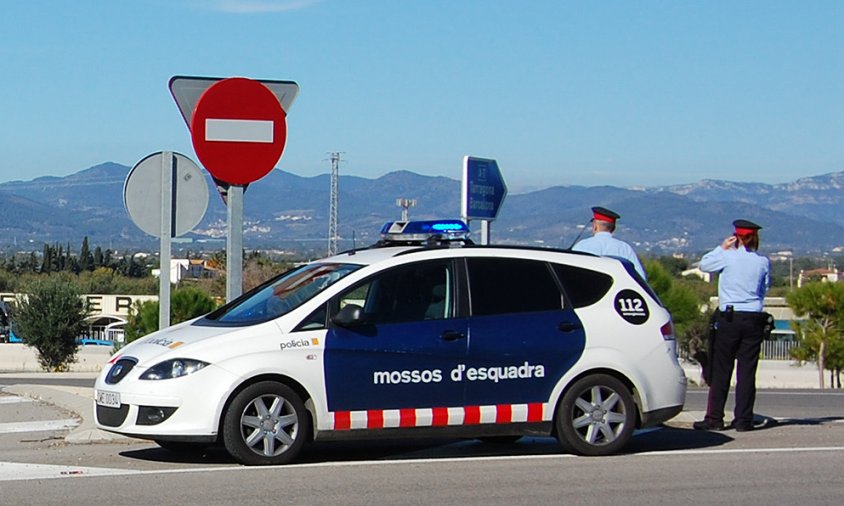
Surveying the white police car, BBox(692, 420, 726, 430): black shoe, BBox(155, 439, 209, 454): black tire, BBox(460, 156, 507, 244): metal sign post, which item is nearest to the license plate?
the white police car

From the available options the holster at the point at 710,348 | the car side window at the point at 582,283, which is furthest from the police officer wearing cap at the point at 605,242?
the car side window at the point at 582,283

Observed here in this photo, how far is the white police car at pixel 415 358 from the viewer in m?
8.63

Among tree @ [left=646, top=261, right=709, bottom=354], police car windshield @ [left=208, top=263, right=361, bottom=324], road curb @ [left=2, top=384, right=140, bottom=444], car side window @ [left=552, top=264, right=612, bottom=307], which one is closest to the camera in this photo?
Answer: police car windshield @ [left=208, top=263, right=361, bottom=324]

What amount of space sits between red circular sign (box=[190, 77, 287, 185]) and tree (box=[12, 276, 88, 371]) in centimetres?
3468

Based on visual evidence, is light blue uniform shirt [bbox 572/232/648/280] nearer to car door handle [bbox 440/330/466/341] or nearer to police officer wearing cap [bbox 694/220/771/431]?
police officer wearing cap [bbox 694/220/771/431]

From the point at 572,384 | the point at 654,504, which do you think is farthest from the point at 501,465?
the point at 654,504

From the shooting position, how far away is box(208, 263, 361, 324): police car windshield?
9.07m

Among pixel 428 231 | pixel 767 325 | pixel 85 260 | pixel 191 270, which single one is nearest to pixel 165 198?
pixel 428 231

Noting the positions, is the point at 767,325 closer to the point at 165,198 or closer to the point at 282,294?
the point at 282,294

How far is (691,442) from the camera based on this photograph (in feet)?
34.5

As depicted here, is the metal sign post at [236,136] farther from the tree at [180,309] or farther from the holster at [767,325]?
the tree at [180,309]

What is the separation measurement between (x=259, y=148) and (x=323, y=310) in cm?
188

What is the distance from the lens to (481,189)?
635 inches

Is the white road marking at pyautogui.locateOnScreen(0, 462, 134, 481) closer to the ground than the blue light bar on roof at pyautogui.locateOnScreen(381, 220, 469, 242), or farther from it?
closer to the ground
